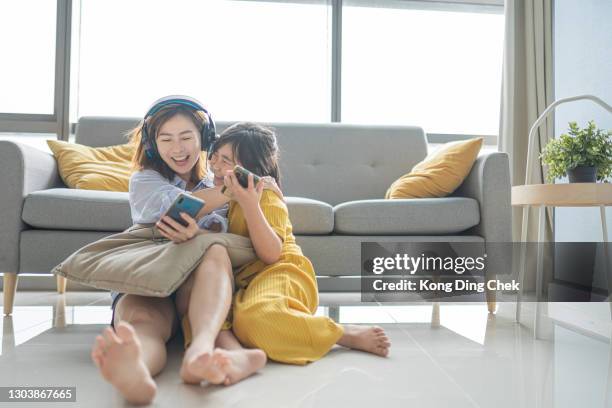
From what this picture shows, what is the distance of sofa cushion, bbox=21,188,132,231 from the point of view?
74.3 inches

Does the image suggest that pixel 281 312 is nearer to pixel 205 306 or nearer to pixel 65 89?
Answer: pixel 205 306

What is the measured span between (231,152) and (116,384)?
71 centimetres

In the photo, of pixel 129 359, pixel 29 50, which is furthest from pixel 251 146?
pixel 29 50

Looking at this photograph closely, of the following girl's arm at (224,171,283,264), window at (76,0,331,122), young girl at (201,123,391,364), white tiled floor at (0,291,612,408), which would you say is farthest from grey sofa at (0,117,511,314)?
window at (76,0,331,122)

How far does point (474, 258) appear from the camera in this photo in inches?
81.9

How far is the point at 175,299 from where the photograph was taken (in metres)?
1.24

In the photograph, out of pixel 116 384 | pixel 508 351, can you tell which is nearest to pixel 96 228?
pixel 116 384

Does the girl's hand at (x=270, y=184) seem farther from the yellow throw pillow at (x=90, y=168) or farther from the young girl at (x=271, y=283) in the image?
the yellow throw pillow at (x=90, y=168)

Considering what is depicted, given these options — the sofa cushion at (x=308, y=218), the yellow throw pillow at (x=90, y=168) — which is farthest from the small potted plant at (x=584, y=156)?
the yellow throw pillow at (x=90, y=168)

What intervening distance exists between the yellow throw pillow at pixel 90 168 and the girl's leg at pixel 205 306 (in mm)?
1173

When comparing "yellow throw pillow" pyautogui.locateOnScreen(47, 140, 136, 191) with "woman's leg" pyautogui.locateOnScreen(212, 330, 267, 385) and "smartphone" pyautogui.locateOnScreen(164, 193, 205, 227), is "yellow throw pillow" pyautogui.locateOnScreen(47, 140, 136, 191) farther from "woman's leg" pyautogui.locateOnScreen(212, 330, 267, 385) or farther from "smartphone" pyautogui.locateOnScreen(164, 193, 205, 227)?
"woman's leg" pyautogui.locateOnScreen(212, 330, 267, 385)

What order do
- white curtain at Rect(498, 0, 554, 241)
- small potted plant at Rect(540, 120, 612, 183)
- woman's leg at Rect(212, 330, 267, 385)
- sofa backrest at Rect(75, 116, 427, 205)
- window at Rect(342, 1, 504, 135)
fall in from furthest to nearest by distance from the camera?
window at Rect(342, 1, 504, 135) < white curtain at Rect(498, 0, 554, 241) < sofa backrest at Rect(75, 116, 427, 205) < small potted plant at Rect(540, 120, 612, 183) < woman's leg at Rect(212, 330, 267, 385)

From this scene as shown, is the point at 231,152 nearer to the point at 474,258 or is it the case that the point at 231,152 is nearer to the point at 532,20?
the point at 474,258

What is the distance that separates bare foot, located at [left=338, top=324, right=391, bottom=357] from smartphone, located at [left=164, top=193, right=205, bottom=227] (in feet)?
1.53
